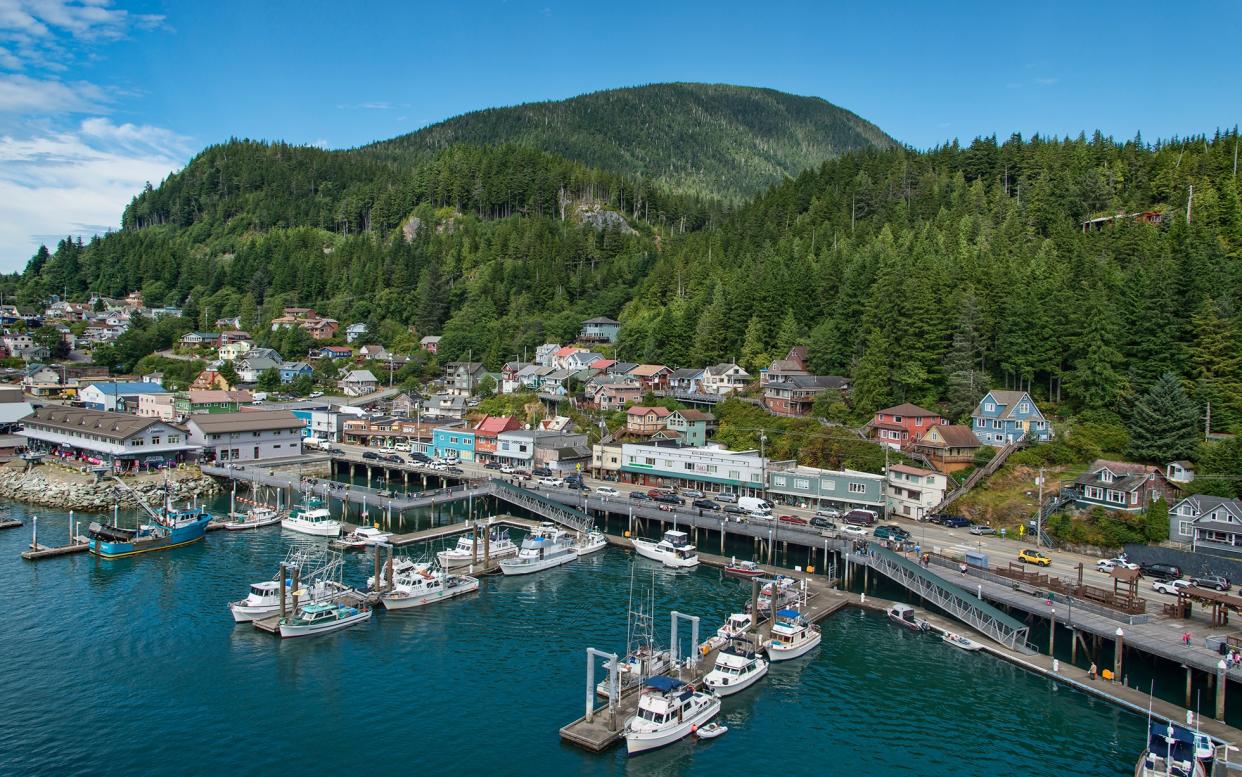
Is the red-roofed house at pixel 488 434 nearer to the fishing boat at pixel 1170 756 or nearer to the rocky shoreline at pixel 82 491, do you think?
the rocky shoreline at pixel 82 491

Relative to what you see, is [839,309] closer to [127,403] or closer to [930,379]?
[930,379]

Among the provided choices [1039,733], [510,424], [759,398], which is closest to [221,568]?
[510,424]

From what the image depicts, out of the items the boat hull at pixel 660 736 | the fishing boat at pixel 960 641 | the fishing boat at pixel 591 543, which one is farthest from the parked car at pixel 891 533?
the boat hull at pixel 660 736

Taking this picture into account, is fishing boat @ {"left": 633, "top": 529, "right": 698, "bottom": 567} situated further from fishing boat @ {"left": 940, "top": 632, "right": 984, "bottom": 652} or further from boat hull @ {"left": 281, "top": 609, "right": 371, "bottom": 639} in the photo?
boat hull @ {"left": 281, "top": 609, "right": 371, "bottom": 639}

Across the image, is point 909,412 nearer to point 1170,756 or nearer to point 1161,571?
point 1161,571

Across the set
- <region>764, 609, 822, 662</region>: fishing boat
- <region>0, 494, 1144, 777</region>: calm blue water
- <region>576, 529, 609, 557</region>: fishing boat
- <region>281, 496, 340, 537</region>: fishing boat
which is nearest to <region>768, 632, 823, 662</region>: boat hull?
<region>764, 609, 822, 662</region>: fishing boat

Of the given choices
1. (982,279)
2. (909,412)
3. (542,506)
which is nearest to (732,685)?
(542,506)

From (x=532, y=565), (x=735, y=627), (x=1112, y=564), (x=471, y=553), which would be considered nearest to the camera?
(x=735, y=627)
